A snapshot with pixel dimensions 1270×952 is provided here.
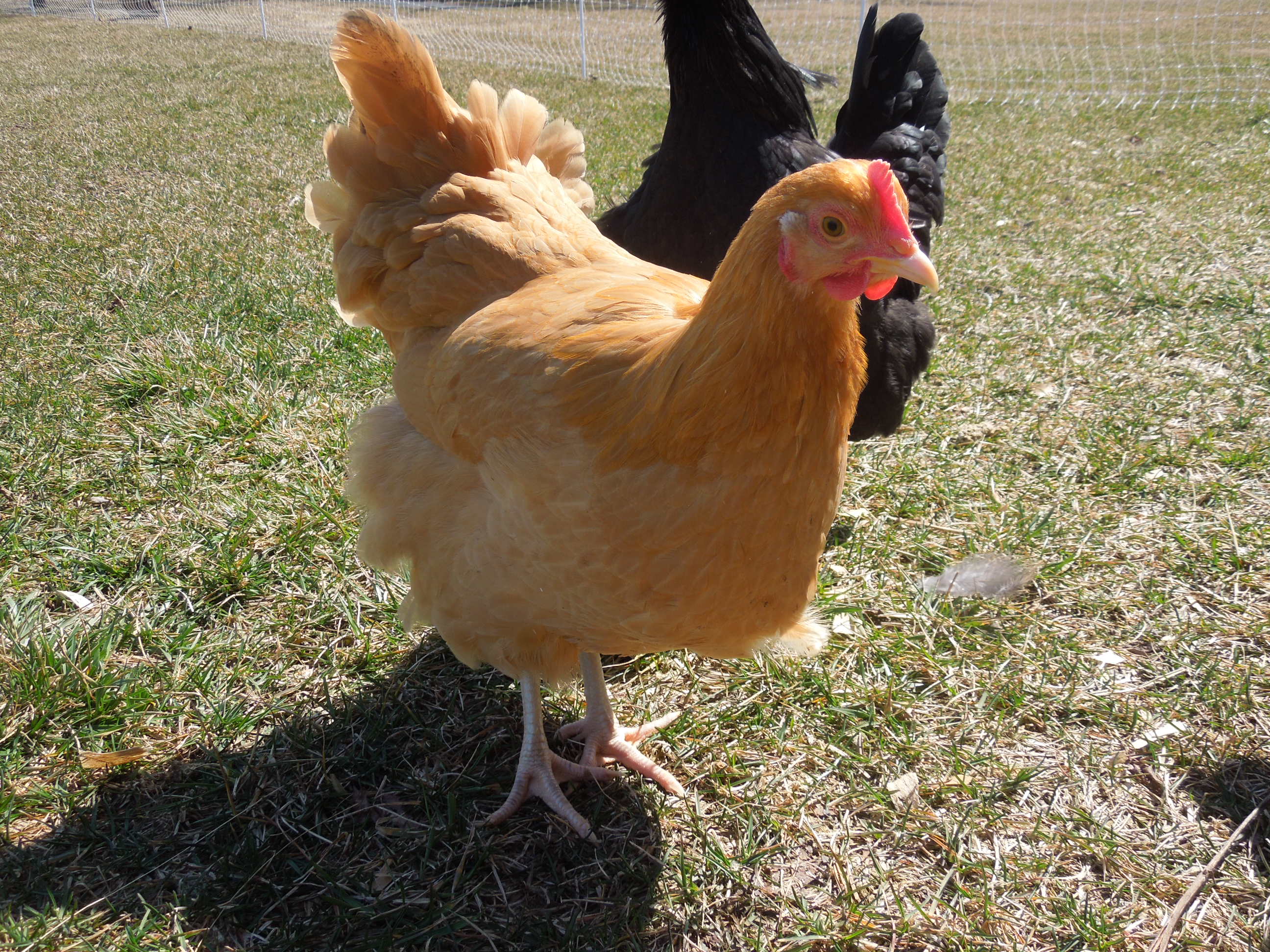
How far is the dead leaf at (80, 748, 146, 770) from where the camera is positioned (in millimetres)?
2305

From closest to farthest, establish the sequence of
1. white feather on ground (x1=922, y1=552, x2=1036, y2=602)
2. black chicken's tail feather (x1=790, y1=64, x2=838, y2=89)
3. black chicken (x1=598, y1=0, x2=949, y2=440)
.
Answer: white feather on ground (x1=922, y1=552, x2=1036, y2=602)
black chicken (x1=598, y1=0, x2=949, y2=440)
black chicken's tail feather (x1=790, y1=64, x2=838, y2=89)

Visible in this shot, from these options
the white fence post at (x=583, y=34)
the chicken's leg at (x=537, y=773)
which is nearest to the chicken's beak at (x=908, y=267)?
the chicken's leg at (x=537, y=773)

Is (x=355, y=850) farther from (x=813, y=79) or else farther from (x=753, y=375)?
(x=813, y=79)

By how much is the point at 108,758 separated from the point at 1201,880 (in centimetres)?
303

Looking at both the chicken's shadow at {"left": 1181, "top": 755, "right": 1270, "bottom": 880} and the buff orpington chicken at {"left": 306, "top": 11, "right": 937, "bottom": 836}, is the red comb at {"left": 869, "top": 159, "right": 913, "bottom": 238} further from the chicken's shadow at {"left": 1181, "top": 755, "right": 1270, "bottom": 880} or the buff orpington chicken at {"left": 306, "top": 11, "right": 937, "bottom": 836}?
the chicken's shadow at {"left": 1181, "top": 755, "right": 1270, "bottom": 880}

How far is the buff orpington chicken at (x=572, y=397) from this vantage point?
5.42 feet

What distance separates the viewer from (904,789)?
238 centimetres

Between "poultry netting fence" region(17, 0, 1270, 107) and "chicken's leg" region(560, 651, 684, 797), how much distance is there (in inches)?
442

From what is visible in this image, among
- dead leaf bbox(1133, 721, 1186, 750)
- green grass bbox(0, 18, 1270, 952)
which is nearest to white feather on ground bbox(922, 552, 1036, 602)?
green grass bbox(0, 18, 1270, 952)

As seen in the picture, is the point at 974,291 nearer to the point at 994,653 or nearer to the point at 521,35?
the point at 994,653

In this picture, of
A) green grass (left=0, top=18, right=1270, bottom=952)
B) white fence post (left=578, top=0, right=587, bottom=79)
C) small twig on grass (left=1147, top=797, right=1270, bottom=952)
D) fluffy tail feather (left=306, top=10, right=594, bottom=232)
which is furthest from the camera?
white fence post (left=578, top=0, right=587, bottom=79)

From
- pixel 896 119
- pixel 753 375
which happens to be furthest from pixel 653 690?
pixel 896 119

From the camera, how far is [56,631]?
262 centimetres

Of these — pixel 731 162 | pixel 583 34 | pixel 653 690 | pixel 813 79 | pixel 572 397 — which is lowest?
pixel 653 690
